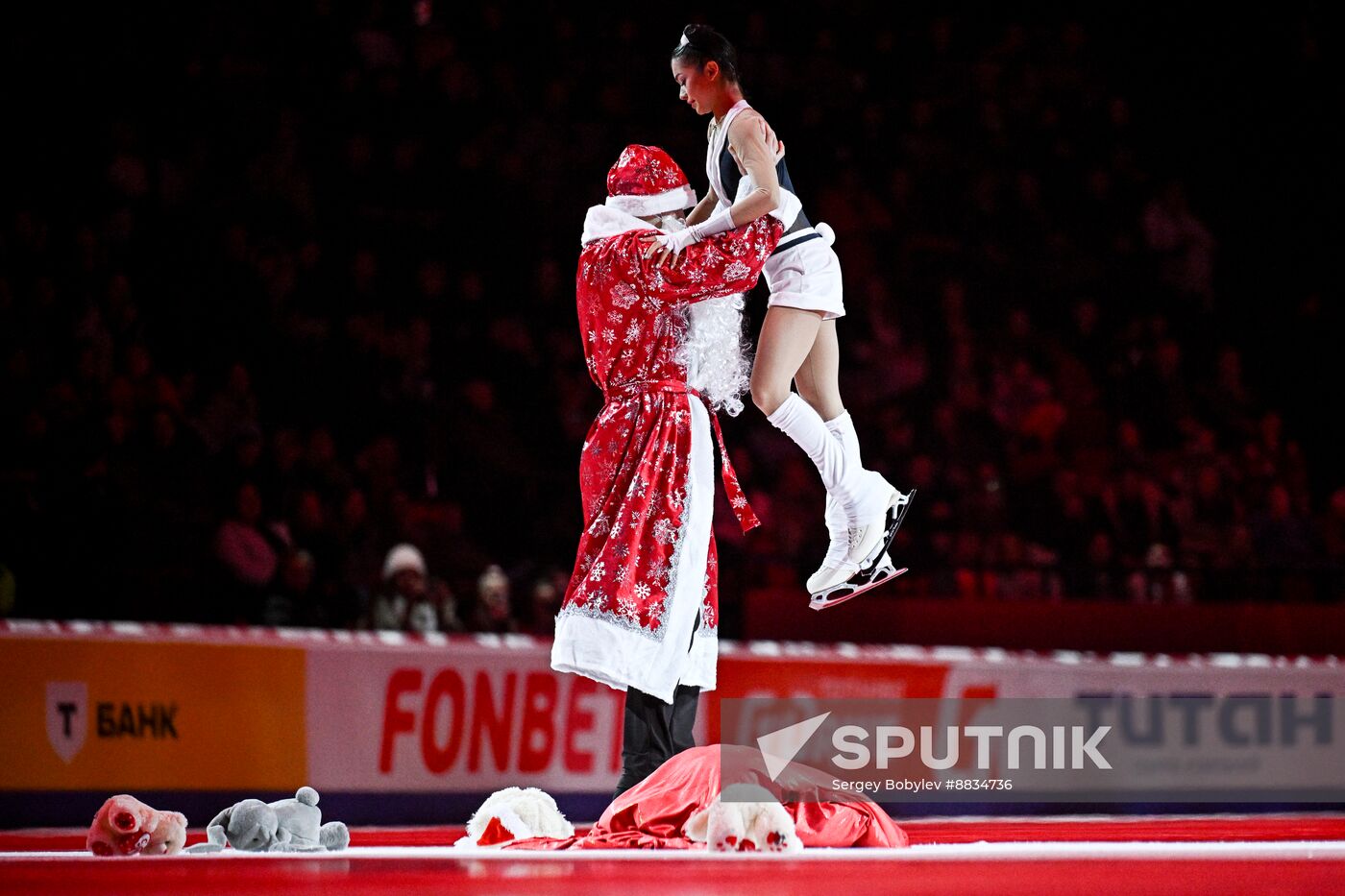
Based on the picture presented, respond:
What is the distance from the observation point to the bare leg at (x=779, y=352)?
432 cm

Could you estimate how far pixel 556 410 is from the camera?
8.82 metres

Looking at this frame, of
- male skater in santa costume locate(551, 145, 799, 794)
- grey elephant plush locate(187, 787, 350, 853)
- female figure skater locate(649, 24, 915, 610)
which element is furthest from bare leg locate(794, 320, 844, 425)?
grey elephant plush locate(187, 787, 350, 853)

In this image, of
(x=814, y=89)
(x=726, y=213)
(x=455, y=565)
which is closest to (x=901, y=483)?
(x=455, y=565)

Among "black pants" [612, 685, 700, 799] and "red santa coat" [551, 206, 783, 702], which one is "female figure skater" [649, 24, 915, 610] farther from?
"black pants" [612, 685, 700, 799]

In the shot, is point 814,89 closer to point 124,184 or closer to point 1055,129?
point 1055,129

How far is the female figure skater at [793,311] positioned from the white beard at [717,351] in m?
0.06

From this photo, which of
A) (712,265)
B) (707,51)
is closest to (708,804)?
(712,265)

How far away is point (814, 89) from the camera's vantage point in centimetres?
1109

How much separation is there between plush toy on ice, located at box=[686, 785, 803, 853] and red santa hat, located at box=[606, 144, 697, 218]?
1512 millimetres

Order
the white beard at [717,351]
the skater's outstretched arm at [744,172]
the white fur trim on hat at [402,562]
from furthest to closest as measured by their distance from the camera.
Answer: the white fur trim on hat at [402,562] < the white beard at [717,351] < the skater's outstretched arm at [744,172]

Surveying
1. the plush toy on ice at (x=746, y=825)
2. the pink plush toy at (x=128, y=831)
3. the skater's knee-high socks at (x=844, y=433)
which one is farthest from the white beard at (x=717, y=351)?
the pink plush toy at (x=128, y=831)

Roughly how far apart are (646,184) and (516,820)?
5.38 ft

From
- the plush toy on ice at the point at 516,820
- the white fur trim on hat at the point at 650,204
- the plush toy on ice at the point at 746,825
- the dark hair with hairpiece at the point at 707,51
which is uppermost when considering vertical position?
the dark hair with hairpiece at the point at 707,51

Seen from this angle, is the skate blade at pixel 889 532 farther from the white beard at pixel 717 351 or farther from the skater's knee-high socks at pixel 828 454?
the white beard at pixel 717 351
